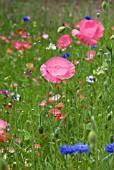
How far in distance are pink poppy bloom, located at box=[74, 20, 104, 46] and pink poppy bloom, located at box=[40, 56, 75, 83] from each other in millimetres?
124

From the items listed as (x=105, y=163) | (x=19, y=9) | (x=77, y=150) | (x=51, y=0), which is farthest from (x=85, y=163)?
(x=51, y=0)

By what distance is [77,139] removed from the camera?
2.19m

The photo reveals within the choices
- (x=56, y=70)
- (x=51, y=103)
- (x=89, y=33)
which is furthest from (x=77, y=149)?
(x=51, y=103)

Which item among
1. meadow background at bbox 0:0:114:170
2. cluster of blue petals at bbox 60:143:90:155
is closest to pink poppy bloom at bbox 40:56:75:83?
meadow background at bbox 0:0:114:170

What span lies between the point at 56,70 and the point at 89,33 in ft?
0.69

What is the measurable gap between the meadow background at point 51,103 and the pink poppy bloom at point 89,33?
0.42 ft

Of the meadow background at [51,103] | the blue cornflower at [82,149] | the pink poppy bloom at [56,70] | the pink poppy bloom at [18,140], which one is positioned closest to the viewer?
→ the blue cornflower at [82,149]

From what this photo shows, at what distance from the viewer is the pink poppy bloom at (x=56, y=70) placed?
1.81 m

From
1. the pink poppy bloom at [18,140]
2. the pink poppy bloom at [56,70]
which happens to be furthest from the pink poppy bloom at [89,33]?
the pink poppy bloom at [18,140]

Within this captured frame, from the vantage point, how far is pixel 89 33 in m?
1.90

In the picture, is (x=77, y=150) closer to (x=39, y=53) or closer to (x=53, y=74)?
(x=53, y=74)

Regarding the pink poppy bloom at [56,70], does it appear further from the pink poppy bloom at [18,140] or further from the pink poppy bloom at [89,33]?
the pink poppy bloom at [18,140]

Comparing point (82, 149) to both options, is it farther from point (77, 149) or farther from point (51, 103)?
point (51, 103)

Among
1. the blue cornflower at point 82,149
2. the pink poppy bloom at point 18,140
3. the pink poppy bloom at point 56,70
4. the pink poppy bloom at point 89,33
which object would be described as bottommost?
the blue cornflower at point 82,149
